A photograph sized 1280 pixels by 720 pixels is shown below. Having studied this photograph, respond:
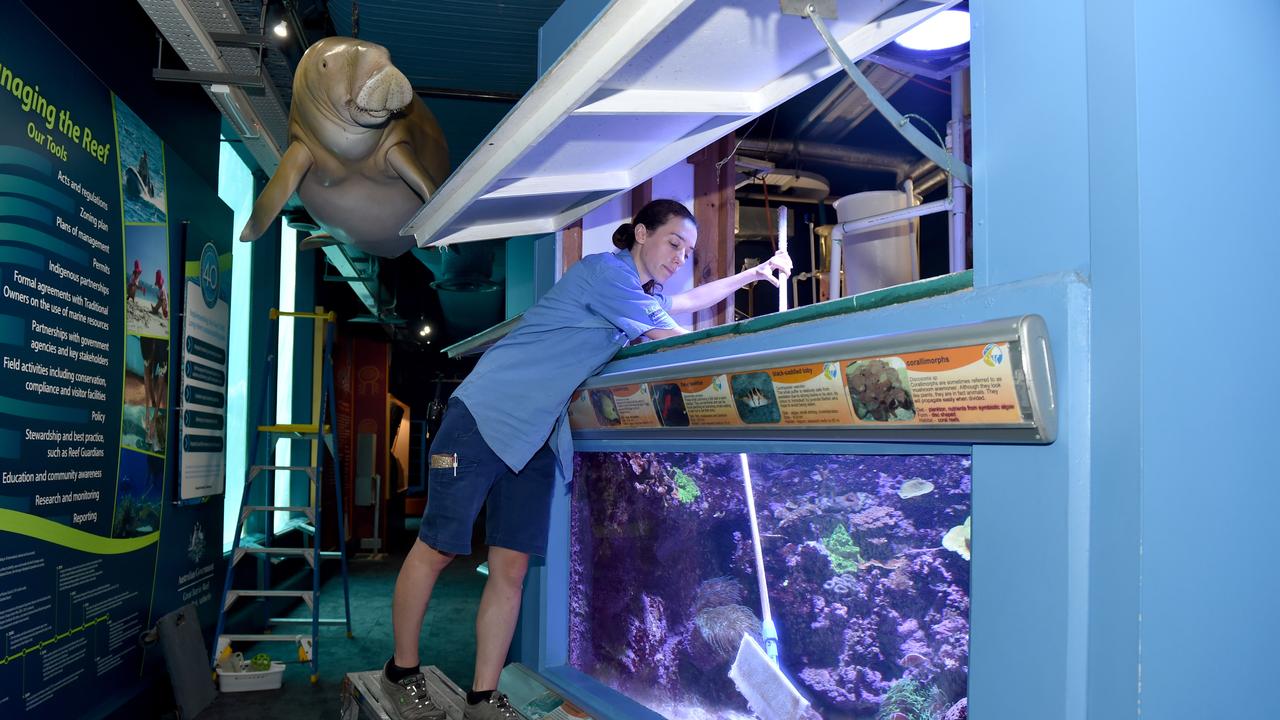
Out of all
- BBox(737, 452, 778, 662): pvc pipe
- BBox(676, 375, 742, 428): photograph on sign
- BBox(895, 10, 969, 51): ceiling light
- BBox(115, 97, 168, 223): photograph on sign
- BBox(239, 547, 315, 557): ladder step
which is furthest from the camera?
BBox(239, 547, 315, 557): ladder step

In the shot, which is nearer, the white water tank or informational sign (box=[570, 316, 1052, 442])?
informational sign (box=[570, 316, 1052, 442])

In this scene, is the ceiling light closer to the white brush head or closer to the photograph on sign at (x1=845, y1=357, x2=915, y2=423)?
the photograph on sign at (x1=845, y1=357, x2=915, y2=423)

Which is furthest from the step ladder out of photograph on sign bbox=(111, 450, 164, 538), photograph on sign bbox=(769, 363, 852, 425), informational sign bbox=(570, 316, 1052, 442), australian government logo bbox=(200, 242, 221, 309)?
photograph on sign bbox=(769, 363, 852, 425)

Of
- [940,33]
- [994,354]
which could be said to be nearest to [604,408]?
[940,33]

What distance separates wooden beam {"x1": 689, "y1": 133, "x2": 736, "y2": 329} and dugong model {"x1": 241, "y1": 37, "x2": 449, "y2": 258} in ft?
3.31

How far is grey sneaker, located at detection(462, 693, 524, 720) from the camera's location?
230cm

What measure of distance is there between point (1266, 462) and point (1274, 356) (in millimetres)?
144

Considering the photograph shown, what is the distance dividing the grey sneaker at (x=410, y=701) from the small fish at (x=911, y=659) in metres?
1.44

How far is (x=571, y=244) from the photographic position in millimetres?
3078

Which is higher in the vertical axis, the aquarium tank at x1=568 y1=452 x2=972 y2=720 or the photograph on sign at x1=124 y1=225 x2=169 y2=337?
the photograph on sign at x1=124 y1=225 x2=169 y2=337

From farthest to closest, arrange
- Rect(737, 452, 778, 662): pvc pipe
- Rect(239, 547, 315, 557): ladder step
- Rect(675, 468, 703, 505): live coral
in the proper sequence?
Rect(239, 547, 315, 557): ladder step
Rect(675, 468, 703, 505): live coral
Rect(737, 452, 778, 662): pvc pipe

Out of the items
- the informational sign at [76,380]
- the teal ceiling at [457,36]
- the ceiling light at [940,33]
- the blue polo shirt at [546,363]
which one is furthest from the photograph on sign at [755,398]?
the teal ceiling at [457,36]

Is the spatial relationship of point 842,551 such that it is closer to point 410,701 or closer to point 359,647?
point 410,701

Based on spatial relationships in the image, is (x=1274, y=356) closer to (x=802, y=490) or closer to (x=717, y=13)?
(x=802, y=490)
